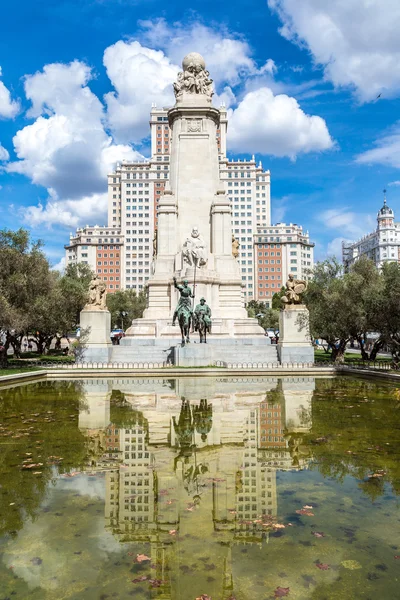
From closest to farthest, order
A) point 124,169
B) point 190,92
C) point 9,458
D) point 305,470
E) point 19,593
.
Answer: point 19,593 < point 305,470 < point 9,458 < point 190,92 < point 124,169

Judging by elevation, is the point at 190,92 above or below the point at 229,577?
above

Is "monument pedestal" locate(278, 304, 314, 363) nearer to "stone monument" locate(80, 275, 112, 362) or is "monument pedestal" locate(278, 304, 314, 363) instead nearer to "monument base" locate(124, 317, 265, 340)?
"monument base" locate(124, 317, 265, 340)

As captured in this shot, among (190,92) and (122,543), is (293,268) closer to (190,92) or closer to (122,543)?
(190,92)

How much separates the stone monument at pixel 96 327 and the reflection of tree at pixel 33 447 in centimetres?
1293

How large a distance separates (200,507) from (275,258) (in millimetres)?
145362

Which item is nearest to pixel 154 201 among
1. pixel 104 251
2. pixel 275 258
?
pixel 104 251

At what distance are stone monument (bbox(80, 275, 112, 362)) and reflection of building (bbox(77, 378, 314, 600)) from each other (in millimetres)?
16297

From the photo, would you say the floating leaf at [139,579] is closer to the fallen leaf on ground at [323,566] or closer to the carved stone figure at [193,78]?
the fallen leaf on ground at [323,566]

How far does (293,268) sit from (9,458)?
146 meters

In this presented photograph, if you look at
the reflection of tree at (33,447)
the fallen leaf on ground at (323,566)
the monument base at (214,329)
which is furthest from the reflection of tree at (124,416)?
the monument base at (214,329)

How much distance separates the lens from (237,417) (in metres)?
10.7

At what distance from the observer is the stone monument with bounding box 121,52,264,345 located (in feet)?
109

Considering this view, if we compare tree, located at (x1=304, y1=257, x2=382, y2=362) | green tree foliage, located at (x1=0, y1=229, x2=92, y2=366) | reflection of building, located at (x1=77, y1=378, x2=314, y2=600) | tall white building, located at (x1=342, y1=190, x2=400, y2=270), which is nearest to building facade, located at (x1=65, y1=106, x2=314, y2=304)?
tall white building, located at (x1=342, y1=190, x2=400, y2=270)

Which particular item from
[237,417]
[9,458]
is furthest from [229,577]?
[237,417]
